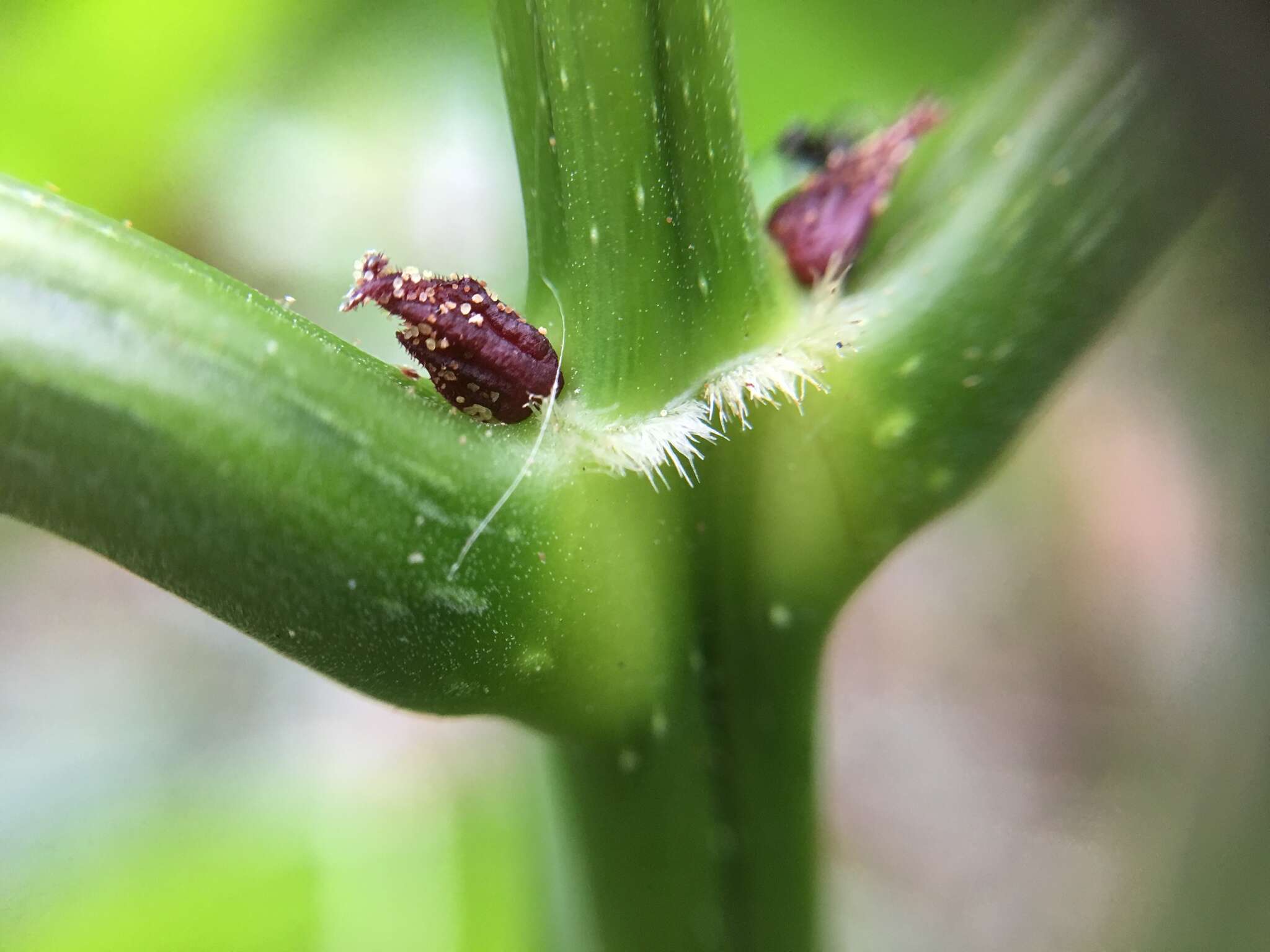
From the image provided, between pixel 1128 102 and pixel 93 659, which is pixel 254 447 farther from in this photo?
pixel 93 659

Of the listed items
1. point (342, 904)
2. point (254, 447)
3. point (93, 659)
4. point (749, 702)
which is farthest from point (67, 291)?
point (93, 659)

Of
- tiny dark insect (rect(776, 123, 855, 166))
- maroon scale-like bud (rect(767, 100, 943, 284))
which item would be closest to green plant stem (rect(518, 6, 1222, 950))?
maroon scale-like bud (rect(767, 100, 943, 284))

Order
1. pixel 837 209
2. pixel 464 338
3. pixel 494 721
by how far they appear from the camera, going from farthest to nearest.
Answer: pixel 494 721 → pixel 837 209 → pixel 464 338

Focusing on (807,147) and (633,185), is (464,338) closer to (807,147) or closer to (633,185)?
(633,185)

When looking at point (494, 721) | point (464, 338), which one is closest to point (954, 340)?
point (464, 338)

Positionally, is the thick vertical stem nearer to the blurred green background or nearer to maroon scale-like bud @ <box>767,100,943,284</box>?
maroon scale-like bud @ <box>767,100,943,284</box>

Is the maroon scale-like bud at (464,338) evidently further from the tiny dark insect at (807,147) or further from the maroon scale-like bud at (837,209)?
the tiny dark insect at (807,147)

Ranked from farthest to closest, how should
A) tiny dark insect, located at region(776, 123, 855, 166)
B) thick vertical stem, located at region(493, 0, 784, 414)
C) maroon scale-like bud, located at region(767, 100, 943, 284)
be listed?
tiny dark insect, located at region(776, 123, 855, 166), maroon scale-like bud, located at region(767, 100, 943, 284), thick vertical stem, located at region(493, 0, 784, 414)
